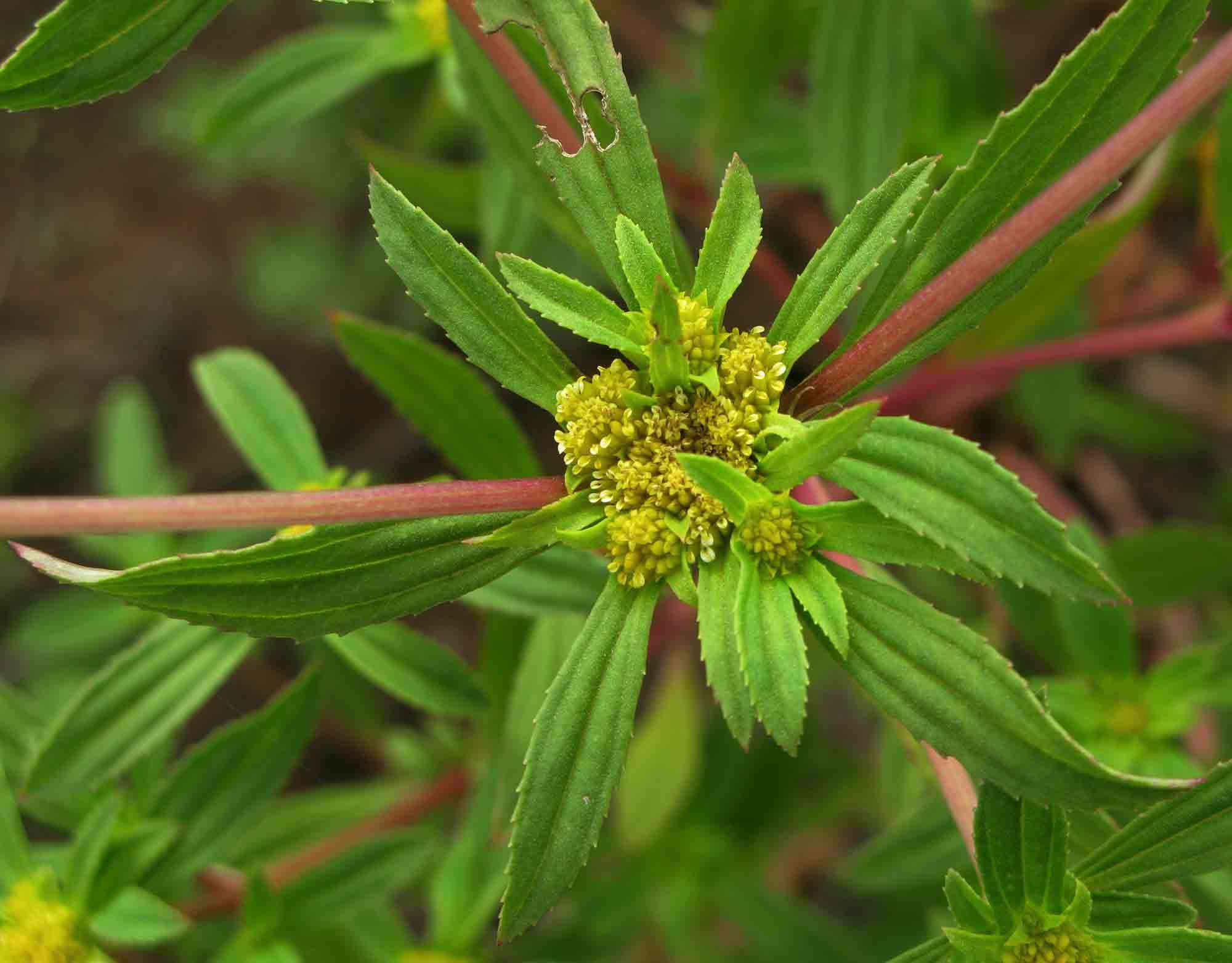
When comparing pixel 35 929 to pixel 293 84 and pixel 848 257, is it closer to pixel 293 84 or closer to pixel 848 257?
pixel 848 257

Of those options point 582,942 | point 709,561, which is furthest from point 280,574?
point 582,942

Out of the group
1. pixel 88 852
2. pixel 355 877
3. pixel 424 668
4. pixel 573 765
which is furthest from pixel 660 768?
pixel 573 765

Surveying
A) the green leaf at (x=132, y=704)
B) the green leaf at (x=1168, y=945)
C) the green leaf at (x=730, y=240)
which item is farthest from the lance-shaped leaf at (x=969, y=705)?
the green leaf at (x=132, y=704)

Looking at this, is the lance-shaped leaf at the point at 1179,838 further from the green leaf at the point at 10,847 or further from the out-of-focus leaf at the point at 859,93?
the green leaf at the point at 10,847

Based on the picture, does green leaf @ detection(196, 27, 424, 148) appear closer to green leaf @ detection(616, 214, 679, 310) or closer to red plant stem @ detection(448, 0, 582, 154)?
red plant stem @ detection(448, 0, 582, 154)

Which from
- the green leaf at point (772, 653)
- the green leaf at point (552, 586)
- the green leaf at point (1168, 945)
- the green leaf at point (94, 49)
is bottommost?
the green leaf at point (1168, 945)

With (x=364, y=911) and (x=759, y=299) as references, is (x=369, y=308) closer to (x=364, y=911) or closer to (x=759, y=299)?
(x=759, y=299)

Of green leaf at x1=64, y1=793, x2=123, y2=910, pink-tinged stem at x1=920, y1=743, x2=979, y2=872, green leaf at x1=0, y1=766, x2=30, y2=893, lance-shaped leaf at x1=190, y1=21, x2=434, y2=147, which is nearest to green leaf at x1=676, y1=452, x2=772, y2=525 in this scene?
pink-tinged stem at x1=920, y1=743, x2=979, y2=872
